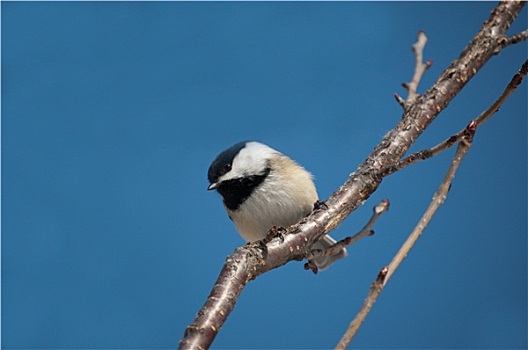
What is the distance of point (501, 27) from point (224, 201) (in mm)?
828

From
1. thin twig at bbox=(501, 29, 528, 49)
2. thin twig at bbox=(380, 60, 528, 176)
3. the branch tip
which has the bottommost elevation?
the branch tip

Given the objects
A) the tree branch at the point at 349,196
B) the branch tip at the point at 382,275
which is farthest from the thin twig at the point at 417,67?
the branch tip at the point at 382,275

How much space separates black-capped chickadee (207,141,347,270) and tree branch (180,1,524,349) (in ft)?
1.40

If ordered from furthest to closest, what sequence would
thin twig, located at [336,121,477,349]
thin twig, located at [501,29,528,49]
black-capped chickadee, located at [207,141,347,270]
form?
black-capped chickadee, located at [207,141,347,270] < thin twig, located at [501,29,528,49] < thin twig, located at [336,121,477,349]

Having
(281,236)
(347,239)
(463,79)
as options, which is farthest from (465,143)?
(463,79)

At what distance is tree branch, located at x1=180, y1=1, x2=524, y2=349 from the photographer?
0.79 m

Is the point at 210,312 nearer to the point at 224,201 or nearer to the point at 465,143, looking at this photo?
the point at 465,143

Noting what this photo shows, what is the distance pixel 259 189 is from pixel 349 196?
0.55 meters

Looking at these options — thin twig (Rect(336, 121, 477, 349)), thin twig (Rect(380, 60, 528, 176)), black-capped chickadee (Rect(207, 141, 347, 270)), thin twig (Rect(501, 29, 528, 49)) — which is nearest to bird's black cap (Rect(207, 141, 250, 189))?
black-capped chickadee (Rect(207, 141, 347, 270))

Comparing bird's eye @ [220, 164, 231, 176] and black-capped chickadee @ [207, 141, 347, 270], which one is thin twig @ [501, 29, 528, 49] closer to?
black-capped chickadee @ [207, 141, 347, 270]

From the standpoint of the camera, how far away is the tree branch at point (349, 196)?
79cm

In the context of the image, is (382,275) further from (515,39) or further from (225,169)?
(225,169)

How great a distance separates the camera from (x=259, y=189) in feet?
5.53

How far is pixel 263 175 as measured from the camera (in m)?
1.71
